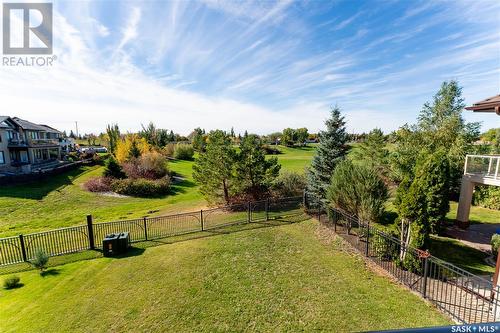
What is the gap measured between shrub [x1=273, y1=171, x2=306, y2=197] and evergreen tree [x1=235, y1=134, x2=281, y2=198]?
0.99 m

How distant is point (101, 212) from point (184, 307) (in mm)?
15124

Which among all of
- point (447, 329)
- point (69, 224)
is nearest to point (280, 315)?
→ point (447, 329)

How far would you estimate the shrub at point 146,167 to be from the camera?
27.2 meters

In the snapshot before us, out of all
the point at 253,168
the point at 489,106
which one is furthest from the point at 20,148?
the point at 489,106

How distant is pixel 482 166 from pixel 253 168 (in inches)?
486

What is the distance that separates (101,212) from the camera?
1812 centimetres

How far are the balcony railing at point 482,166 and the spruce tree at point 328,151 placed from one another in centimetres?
619

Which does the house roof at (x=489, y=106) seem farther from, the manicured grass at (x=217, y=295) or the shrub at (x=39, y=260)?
the shrub at (x=39, y=260)

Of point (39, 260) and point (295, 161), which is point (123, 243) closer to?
point (39, 260)

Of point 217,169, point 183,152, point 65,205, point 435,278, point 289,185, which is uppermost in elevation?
point 183,152

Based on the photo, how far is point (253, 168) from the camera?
16172 millimetres

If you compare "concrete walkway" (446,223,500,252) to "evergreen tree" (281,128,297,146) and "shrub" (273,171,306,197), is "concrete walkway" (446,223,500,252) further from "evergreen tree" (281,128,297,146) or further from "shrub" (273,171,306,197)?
"evergreen tree" (281,128,297,146)

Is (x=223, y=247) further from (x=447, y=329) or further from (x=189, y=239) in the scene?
(x=447, y=329)

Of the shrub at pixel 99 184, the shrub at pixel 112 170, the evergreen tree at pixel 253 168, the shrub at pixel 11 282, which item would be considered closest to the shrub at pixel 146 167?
the shrub at pixel 112 170
